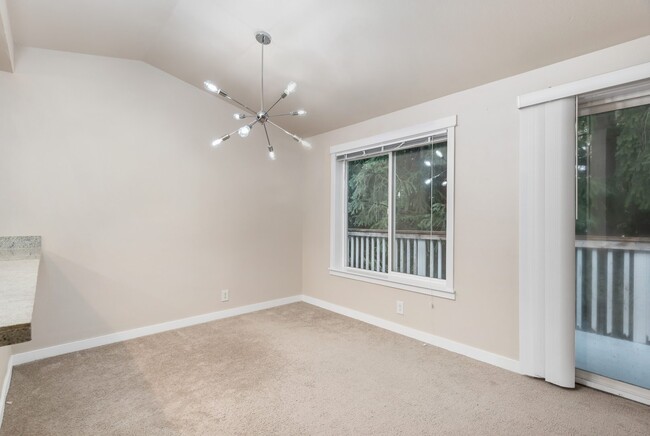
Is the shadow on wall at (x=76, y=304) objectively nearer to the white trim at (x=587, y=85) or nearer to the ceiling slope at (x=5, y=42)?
the ceiling slope at (x=5, y=42)

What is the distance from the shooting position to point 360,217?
4047 mm

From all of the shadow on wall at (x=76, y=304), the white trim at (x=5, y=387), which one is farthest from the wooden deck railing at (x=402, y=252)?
the white trim at (x=5, y=387)

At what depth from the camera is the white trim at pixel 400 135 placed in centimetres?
295

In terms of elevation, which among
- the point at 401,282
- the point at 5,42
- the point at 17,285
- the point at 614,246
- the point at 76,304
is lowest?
the point at 76,304

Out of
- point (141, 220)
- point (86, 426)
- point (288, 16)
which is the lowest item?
point (86, 426)

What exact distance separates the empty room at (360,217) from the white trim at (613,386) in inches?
0.7

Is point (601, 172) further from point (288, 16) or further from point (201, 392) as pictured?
point (201, 392)

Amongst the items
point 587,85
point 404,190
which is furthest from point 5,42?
point 587,85

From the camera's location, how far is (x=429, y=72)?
2.69 metres

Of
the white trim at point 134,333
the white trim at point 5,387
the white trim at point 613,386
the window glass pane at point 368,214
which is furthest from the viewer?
the window glass pane at point 368,214

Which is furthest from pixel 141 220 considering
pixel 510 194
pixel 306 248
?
pixel 510 194

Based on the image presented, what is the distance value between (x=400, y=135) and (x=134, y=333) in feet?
10.7

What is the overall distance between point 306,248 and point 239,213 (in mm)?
1062

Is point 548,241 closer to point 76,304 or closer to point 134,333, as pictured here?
point 134,333
